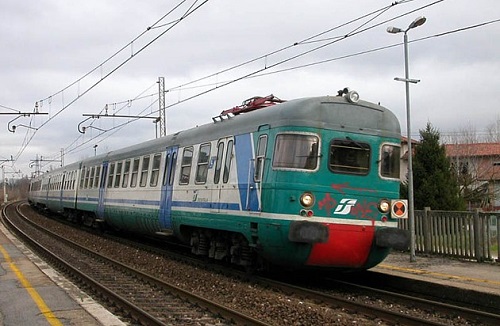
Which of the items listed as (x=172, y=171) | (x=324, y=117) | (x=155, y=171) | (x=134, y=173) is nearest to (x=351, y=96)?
(x=324, y=117)

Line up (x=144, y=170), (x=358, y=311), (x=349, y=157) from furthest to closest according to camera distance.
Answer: (x=144, y=170) < (x=349, y=157) < (x=358, y=311)

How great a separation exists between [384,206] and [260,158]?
7.60ft

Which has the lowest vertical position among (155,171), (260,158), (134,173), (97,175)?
(260,158)

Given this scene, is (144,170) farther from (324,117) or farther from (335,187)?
(335,187)

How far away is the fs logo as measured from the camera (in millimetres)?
10000

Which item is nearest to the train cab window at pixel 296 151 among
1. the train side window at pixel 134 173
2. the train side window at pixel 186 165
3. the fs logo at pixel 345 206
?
the fs logo at pixel 345 206

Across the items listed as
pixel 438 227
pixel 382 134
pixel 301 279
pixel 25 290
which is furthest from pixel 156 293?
pixel 438 227

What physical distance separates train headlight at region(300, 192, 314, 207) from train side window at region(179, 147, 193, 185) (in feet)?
14.3

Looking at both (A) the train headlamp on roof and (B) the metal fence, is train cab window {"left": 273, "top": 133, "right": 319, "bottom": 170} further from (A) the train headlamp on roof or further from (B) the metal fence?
(B) the metal fence

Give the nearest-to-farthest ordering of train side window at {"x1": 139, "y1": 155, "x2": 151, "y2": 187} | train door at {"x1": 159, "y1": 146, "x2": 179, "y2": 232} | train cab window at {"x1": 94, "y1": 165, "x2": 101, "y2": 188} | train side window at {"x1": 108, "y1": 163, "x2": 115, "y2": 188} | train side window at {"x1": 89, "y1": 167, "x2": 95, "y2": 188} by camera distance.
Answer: train door at {"x1": 159, "y1": 146, "x2": 179, "y2": 232}
train side window at {"x1": 139, "y1": 155, "x2": 151, "y2": 187}
train side window at {"x1": 108, "y1": 163, "x2": 115, "y2": 188}
train cab window at {"x1": 94, "y1": 165, "x2": 101, "y2": 188}
train side window at {"x1": 89, "y1": 167, "x2": 95, "y2": 188}

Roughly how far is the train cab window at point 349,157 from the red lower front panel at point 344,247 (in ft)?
3.24

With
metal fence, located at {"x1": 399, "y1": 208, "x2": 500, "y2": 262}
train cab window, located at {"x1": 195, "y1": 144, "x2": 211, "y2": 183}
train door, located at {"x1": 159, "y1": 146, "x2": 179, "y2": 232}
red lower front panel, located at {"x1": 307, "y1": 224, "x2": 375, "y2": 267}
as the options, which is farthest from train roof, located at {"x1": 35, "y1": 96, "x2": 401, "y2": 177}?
metal fence, located at {"x1": 399, "y1": 208, "x2": 500, "y2": 262}

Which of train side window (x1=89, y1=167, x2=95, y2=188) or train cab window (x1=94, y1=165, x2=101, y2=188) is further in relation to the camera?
train side window (x1=89, y1=167, x2=95, y2=188)

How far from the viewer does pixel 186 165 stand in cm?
1391
